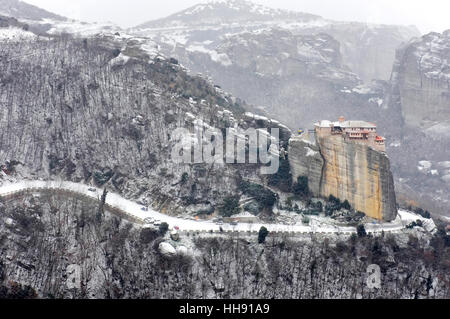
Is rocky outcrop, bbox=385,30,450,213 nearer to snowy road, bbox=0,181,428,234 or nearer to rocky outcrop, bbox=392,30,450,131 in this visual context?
rocky outcrop, bbox=392,30,450,131

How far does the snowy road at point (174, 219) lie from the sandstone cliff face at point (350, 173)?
11.8 feet

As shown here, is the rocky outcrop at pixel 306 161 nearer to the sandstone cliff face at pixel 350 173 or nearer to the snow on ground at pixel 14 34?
the sandstone cliff face at pixel 350 173

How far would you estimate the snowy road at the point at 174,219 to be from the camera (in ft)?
298

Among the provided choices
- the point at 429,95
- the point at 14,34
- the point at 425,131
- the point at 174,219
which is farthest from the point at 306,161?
the point at 429,95

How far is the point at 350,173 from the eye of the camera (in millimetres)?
94250

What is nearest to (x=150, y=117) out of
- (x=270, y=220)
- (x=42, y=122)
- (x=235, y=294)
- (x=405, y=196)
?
(x=42, y=122)

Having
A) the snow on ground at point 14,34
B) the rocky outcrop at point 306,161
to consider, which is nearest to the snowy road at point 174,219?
the rocky outcrop at point 306,161

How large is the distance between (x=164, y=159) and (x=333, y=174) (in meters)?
27.4

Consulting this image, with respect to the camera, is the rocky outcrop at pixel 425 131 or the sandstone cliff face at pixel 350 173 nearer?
the sandstone cliff face at pixel 350 173

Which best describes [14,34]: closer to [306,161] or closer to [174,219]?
[174,219]

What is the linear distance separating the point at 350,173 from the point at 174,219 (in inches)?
1079

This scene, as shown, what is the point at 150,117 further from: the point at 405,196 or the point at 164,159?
the point at 405,196

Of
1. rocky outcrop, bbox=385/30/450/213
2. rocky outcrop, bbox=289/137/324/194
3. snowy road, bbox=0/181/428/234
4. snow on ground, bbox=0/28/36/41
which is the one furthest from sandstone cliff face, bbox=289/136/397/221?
rocky outcrop, bbox=385/30/450/213

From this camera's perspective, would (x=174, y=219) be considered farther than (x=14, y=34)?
No
